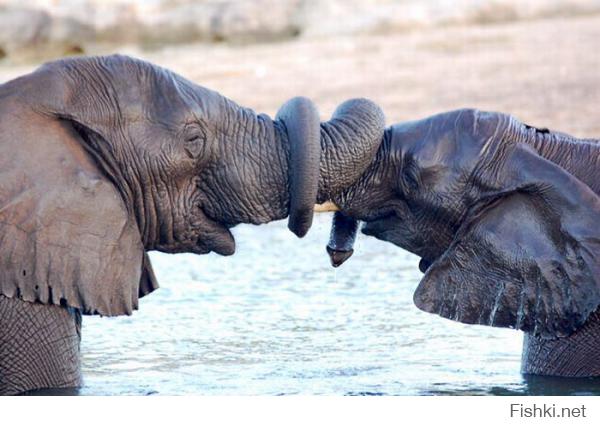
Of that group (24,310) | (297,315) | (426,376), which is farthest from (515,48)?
(24,310)

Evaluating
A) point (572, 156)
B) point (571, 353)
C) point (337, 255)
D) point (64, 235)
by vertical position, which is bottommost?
point (571, 353)

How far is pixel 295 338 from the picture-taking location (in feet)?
25.4

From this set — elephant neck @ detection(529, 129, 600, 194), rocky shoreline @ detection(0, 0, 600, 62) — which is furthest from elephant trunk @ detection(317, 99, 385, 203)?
rocky shoreline @ detection(0, 0, 600, 62)

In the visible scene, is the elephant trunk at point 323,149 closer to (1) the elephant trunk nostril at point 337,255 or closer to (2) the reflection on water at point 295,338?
(1) the elephant trunk nostril at point 337,255

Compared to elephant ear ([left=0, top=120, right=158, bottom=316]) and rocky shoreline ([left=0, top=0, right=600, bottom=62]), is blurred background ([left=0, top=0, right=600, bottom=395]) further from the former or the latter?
elephant ear ([left=0, top=120, right=158, bottom=316])

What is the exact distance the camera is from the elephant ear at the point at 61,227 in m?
5.93

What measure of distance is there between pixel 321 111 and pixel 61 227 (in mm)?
9469

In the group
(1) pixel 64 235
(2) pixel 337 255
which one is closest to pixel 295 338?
(2) pixel 337 255

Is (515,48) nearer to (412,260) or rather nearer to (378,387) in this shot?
(412,260)

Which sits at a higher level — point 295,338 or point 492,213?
point 492,213

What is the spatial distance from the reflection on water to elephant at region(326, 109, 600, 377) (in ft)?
0.92

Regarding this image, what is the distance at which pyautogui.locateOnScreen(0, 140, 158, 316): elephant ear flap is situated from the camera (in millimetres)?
5930

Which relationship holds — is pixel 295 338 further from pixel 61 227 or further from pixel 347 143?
pixel 61 227

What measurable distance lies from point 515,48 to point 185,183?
11.4 meters
